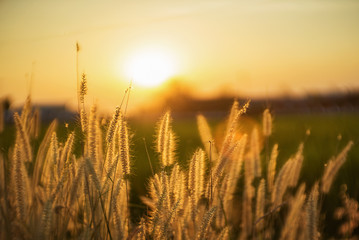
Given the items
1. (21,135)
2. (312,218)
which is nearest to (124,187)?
(21,135)

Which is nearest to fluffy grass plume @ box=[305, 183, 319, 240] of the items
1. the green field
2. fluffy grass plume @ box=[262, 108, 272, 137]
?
the green field

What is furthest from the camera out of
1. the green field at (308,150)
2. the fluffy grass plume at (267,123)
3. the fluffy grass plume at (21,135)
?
the fluffy grass plume at (267,123)

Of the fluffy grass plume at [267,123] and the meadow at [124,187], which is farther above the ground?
the fluffy grass plume at [267,123]

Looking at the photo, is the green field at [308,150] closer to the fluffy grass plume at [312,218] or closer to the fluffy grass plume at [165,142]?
the fluffy grass plume at [165,142]

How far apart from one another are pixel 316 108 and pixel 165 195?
1778 millimetres

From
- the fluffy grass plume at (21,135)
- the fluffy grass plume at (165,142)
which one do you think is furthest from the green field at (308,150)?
the fluffy grass plume at (21,135)

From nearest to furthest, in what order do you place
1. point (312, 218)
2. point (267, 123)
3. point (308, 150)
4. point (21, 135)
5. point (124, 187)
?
point (312, 218) < point (21, 135) < point (124, 187) < point (267, 123) < point (308, 150)

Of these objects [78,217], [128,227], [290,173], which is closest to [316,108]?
[290,173]

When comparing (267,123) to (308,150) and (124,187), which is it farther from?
(308,150)

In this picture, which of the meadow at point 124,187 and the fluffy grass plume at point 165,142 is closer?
the meadow at point 124,187

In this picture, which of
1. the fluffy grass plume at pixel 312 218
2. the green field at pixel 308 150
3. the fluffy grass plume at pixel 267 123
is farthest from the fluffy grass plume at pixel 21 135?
the fluffy grass plume at pixel 267 123

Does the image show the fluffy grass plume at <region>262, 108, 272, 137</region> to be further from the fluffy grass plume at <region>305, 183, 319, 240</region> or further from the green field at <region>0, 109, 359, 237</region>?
the fluffy grass plume at <region>305, 183, 319, 240</region>

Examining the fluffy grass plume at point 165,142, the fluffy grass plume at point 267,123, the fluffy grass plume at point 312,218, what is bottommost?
the fluffy grass plume at point 312,218

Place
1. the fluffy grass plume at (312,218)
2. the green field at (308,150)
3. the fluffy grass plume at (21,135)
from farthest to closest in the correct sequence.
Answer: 1. the green field at (308,150)
2. the fluffy grass plume at (21,135)
3. the fluffy grass plume at (312,218)
